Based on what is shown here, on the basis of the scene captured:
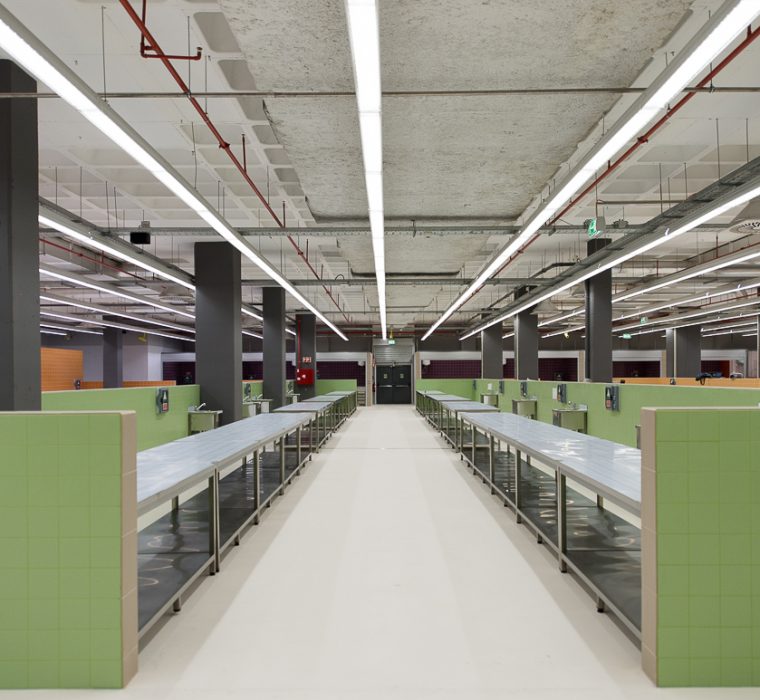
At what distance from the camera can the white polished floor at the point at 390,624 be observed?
2.07 m

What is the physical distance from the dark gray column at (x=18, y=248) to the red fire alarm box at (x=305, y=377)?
12688 millimetres

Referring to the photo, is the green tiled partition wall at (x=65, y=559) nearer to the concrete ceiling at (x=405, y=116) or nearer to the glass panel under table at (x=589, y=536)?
the glass panel under table at (x=589, y=536)

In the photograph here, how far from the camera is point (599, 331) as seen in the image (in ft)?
30.5

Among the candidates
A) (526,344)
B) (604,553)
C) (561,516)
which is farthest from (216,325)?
(526,344)

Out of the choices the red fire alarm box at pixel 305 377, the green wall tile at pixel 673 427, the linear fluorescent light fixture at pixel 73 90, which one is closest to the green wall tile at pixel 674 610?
the green wall tile at pixel 673 427

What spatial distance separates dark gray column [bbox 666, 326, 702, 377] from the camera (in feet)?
62.6

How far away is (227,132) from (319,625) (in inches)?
180

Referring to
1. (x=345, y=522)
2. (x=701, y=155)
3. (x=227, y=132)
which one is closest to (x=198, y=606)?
(x=345, y=522)

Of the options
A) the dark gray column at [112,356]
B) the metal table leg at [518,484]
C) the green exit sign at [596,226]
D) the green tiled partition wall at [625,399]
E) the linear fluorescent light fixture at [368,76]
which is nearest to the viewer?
the linear fluorescent light fixture at [368,76]

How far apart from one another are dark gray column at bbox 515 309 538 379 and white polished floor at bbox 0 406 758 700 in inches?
418

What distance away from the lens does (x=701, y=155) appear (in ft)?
19.4

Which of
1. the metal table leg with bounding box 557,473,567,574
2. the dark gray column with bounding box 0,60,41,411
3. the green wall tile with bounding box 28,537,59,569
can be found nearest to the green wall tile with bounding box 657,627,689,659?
the metal table leg with bounding box 557,473,567,574

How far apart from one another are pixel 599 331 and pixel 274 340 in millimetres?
7086

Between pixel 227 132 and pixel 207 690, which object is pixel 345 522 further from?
pixel 227 132
